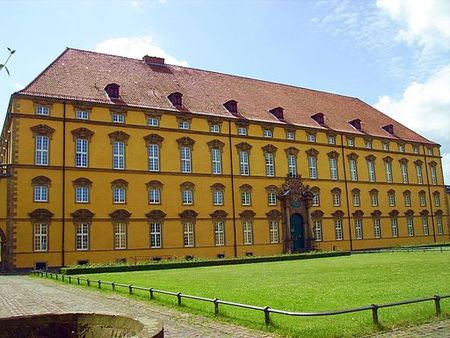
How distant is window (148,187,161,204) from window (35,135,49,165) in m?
8.45

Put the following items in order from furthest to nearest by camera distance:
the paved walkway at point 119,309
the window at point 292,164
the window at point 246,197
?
the window at point 292,164 → the window at point 246,197 → the paved walkway at point 119,309

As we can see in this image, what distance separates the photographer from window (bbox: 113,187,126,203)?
38719mm

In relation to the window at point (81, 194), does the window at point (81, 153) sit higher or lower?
higher

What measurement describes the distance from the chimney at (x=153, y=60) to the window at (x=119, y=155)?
11.3 m

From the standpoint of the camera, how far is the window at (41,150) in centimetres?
3628

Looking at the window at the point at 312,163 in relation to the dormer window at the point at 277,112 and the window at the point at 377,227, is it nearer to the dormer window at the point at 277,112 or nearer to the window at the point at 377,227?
the dormer window at the point at 277,112

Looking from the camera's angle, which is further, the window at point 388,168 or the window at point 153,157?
the window at point 388,168

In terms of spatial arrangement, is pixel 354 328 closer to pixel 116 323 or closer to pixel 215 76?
pixel 116 323

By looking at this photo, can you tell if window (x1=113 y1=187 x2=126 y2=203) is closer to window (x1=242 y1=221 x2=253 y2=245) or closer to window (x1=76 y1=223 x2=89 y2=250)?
window (x1=76 y1=223 x2=89 y2=250)

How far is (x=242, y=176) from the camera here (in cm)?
4522

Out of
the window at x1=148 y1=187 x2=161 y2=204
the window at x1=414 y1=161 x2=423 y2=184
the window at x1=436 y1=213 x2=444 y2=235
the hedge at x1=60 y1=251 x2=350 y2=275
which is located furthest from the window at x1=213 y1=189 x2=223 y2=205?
the window at x1=436 y1=213 x2=444 y2=235

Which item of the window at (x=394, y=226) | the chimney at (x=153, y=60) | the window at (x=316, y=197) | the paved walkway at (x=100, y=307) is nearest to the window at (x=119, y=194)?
the chimney at (x=153, y=60)

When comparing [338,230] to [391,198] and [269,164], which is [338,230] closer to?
[391,198]

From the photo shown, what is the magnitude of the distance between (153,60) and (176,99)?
694 centimetres
